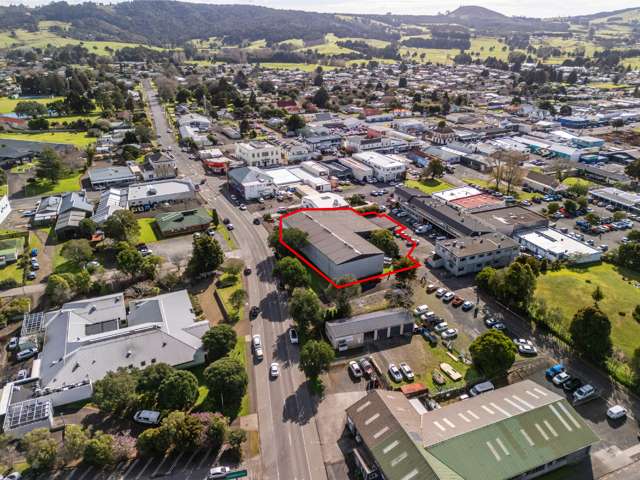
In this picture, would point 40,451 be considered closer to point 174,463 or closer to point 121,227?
point 174,463

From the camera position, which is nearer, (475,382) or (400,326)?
(475,382)

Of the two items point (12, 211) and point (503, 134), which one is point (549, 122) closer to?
point (503, 134)

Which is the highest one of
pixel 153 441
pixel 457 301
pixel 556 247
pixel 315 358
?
pixel 315 358

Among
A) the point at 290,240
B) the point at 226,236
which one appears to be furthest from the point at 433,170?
the point at 226,236

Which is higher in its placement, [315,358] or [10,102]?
[10,102]

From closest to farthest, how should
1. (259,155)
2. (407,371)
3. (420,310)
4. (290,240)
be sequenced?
(407,371) → (420,310) → (290,240) → (259,155)

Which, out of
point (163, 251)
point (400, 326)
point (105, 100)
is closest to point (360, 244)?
point (400, 326)
